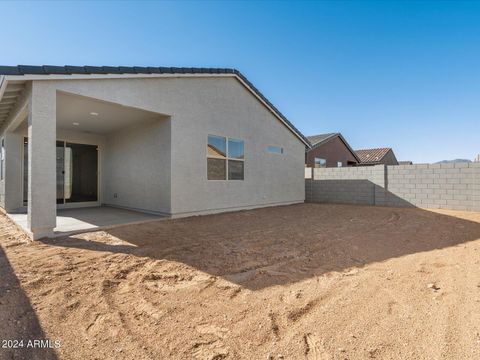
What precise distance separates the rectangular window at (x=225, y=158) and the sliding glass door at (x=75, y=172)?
5.11 m

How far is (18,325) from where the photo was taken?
1.93 m

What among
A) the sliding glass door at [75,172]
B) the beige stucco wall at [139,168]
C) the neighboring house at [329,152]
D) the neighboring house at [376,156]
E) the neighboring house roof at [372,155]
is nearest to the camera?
the beige stucco wall at [139,168]

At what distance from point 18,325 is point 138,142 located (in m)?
6.48

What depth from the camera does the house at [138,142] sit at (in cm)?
446

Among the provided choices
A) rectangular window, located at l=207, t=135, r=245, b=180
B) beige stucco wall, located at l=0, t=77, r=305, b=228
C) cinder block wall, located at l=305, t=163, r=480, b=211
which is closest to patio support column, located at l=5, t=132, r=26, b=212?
beige stucco wall, located at l=0, t=77, r=305, b=228

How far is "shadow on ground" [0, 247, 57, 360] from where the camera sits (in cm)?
162

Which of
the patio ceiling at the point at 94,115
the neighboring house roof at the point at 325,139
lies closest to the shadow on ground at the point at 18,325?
the patio ceiling at the point at 94,115

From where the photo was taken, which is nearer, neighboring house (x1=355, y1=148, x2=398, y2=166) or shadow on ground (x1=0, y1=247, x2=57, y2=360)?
shadow on ground (x1=0, y1=247, x2=57, y2=360)

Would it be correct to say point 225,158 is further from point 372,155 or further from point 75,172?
point 372,155

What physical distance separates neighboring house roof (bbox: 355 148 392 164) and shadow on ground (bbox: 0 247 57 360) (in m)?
26.7

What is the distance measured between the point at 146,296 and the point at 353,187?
11336mm

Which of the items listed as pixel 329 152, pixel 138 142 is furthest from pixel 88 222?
pixel 329 152

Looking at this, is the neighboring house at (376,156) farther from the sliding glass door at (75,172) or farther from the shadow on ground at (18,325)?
the shadow on ground at (18,325)

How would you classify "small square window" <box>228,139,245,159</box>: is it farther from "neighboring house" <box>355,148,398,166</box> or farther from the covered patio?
"neighboring house" <box>355,148,398,166</box>
